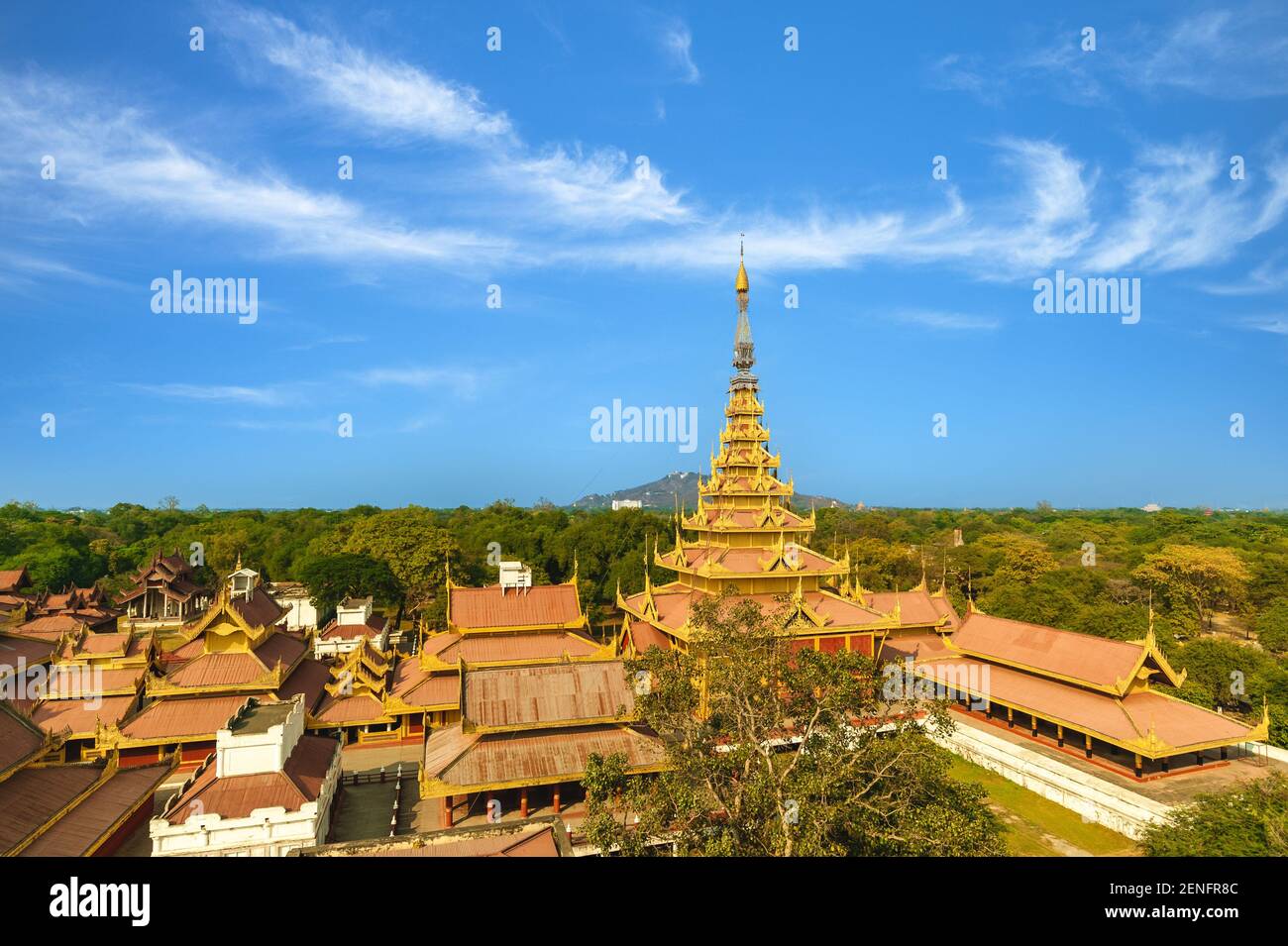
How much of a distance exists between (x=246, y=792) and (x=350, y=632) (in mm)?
20211

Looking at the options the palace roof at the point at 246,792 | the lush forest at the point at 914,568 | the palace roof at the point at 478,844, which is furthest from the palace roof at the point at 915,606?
the palace roof at the point at 246,792

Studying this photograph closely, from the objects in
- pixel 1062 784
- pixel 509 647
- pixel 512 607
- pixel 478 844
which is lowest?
pixel 1062 784

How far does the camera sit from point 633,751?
715 inches

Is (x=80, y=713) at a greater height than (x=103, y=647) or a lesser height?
lesser

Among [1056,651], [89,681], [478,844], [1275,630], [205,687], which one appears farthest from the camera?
[1275,630]

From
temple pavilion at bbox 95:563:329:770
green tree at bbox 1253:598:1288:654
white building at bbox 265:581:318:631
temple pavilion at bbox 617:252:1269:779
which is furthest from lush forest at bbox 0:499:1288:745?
temple pavilion at bbox 95:563:329:770

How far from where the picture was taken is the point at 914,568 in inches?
1916

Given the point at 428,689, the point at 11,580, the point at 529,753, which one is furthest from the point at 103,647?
the point at 11,580

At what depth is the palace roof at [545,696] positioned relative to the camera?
59.8ft

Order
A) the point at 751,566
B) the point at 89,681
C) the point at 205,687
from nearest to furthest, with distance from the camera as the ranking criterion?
the point at 205,687 → the point at 89,681 → the point at 751,566

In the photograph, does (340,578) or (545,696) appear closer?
(545,696)

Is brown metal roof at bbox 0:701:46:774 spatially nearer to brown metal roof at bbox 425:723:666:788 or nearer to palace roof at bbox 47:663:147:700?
palace roof at bbox 47:663:147:700

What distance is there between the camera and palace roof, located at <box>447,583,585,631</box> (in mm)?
24469

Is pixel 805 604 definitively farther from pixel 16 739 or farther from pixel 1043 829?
pixel 16 739
